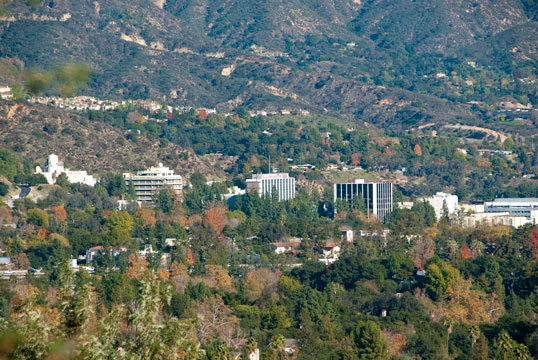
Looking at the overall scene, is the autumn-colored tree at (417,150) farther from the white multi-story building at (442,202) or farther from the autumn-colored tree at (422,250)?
the autumn-colored tree at (422,250)

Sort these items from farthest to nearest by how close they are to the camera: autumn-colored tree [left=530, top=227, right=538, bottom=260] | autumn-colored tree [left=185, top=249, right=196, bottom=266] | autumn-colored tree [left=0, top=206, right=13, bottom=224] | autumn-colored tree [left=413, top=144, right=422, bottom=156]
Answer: autumn-colored tree [left=413, top=144, right=422, bottom=156] < autumn-colored tree [left=0, top=206, right=13, bottom=224] < autumn-colored tree [left=530, top=227, right=538, bottom=260] < autumn-colored tree [left=185, top=249, right=196, bottom=266]

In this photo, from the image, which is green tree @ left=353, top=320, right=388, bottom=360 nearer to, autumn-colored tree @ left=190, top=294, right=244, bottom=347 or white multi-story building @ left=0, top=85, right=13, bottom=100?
autumn-colored tree @ left=190, top=294, right=244, bottom=347

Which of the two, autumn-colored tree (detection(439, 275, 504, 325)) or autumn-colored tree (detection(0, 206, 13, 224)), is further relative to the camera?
autumn-colored tree (detection(0, 206, 13, 224))

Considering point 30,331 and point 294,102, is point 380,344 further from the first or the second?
point 294,102

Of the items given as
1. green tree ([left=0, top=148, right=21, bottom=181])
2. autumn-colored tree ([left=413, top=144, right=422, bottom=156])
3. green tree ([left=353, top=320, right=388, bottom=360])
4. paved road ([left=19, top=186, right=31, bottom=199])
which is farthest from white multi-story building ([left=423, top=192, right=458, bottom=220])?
green tree ([left=353, top=320, right=388, bottom=360])

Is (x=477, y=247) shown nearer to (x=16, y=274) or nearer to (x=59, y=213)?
(x=59, y=213)

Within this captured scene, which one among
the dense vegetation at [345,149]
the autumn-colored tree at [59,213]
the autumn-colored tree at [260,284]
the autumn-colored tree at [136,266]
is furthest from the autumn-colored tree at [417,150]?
the autumn-colored tree at [260,284]
